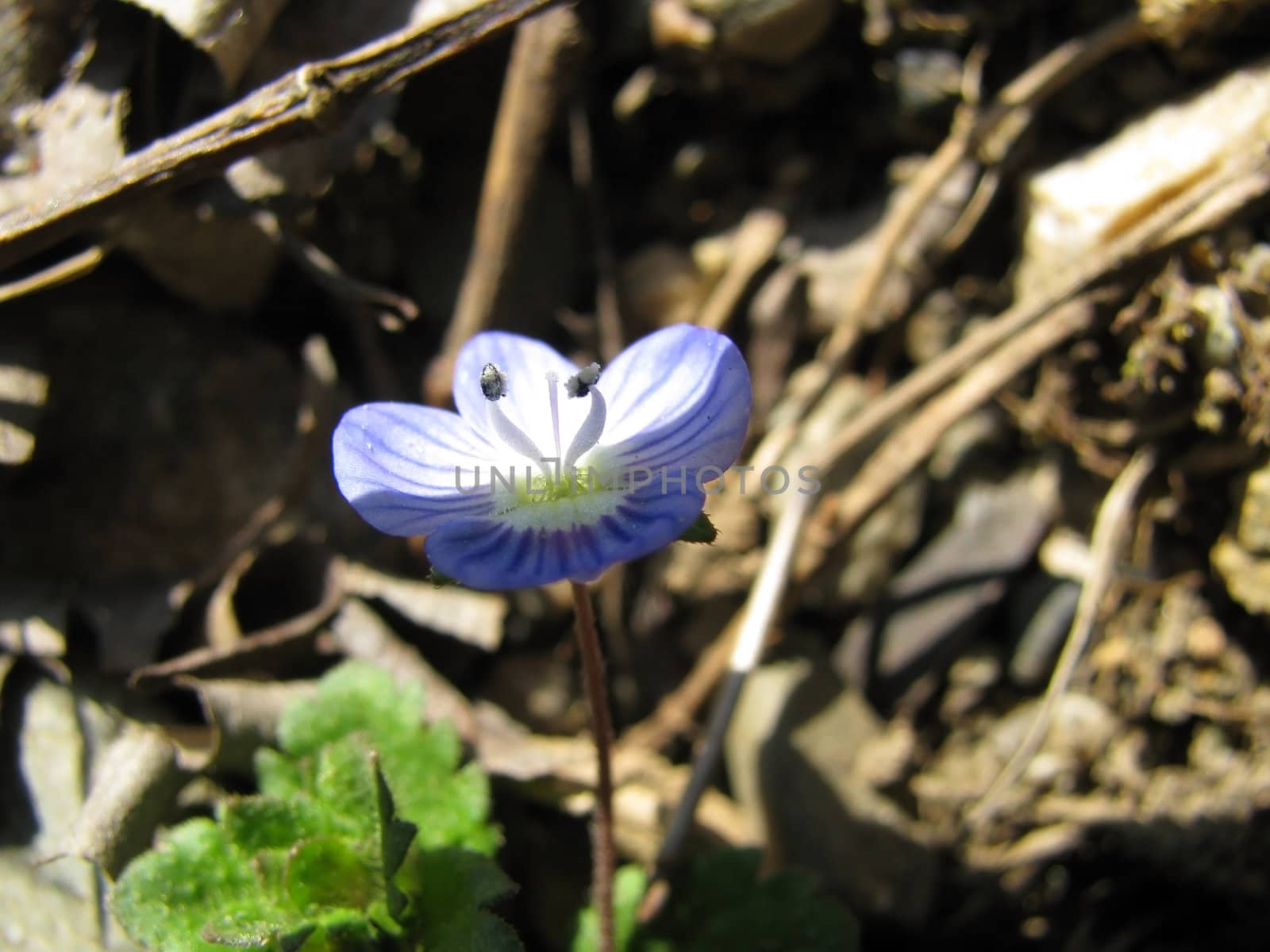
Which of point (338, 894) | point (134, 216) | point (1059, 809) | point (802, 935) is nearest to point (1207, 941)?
point (1059, 809)

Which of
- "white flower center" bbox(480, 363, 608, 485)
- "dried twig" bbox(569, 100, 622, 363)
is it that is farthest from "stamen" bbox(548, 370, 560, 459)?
"dried twig" bbox(569, 100, 622, 363)

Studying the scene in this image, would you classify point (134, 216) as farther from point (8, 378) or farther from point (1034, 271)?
point (1034, 271)

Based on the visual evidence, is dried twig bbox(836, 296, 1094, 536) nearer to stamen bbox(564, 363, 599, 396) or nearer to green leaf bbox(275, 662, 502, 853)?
stamen bbox(564, 363, 599, 396)

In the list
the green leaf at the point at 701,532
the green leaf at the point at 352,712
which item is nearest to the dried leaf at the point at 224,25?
the green leaf at the point at 352,712

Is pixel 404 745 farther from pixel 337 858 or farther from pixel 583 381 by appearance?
pixel 583 381

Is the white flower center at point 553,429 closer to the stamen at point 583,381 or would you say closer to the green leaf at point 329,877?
the stamen at point 583,381

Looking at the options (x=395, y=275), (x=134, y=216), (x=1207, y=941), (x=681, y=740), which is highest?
(x=134, y=216)
